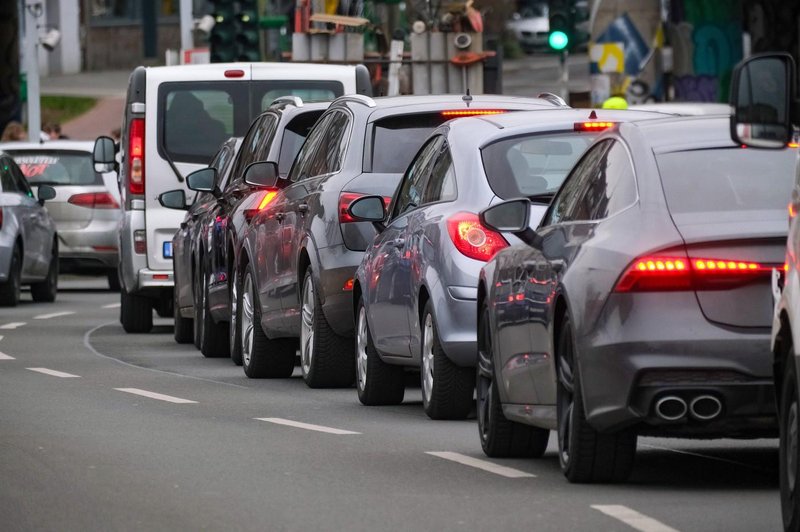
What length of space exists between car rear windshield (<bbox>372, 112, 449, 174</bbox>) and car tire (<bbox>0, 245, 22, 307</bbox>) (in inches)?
493

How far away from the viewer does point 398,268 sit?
1242 cm

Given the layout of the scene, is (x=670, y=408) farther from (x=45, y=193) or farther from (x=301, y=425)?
(x=45, y=193)

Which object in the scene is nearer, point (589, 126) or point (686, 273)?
point (686, 273)

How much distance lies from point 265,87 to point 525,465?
1115cm

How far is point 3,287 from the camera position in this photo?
2609cm

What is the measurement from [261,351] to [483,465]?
237 inches

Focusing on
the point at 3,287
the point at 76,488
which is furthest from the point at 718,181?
the point at 3,287

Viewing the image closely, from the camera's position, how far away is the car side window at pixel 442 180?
1195cm

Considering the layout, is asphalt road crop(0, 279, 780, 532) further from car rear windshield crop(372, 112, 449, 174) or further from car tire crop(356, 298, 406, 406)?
car rear windshield crop(372, 112, 449, 174)

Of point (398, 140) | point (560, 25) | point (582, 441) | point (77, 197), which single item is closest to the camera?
point (582, 441)

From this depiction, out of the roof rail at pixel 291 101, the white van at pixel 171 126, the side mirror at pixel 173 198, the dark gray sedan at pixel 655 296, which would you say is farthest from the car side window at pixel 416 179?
the white van at pixel 171 126

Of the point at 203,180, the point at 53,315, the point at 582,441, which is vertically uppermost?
the point at 203,180

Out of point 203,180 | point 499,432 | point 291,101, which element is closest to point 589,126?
point 499,432

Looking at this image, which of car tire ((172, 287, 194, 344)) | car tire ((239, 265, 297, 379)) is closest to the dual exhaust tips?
car tire ((239, 265, 297, 379))
